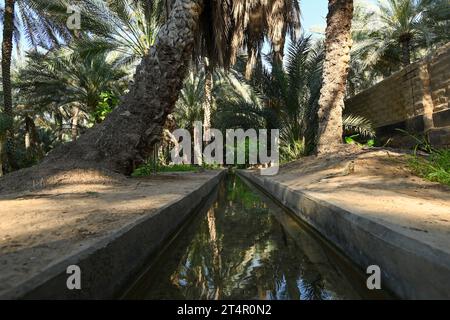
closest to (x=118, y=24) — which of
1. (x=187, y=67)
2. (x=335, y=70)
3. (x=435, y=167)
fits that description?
(x=187, y=67)

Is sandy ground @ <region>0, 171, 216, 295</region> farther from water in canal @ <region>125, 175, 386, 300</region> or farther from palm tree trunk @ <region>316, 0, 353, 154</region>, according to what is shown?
palm tree trunk @ <region>316, 0, 353, 154</region>

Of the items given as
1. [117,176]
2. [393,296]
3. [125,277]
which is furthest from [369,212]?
[117,176]

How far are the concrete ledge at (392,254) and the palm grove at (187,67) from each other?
15.9 ft

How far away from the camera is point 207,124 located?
20297 mm

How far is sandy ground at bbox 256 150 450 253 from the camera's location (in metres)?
2.46

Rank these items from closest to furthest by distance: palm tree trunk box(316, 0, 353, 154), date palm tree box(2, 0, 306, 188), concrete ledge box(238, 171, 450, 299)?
1. concrete ledge box(238, 171, 450, 299)
2. date palm tree box(2, 0, 306, 188)
3. palm tree trunk box(316, 0, 353, 154)

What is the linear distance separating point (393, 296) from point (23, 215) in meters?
3.07

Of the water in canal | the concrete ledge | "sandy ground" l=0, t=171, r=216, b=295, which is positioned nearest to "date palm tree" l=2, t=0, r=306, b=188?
"sandy ground" l=0, t=171, r=216, b=295

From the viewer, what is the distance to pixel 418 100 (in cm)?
879

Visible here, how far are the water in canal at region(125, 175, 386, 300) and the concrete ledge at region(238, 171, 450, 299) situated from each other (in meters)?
0.12

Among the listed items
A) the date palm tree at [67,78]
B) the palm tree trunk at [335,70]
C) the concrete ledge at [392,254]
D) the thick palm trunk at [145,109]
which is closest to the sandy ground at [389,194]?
the concrete ledge at [392,254]

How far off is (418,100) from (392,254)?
7874 millimetres

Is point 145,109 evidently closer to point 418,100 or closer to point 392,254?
point 392,254
